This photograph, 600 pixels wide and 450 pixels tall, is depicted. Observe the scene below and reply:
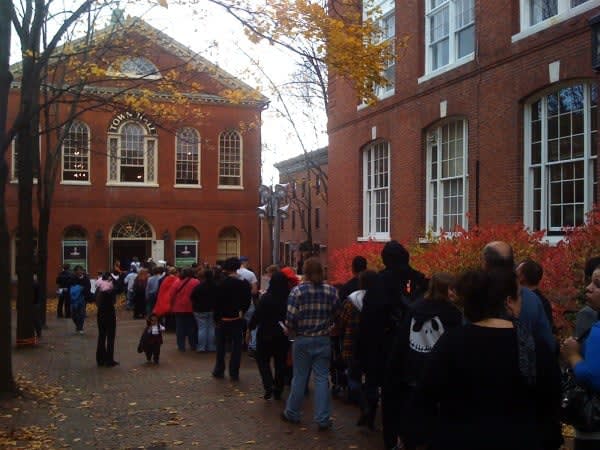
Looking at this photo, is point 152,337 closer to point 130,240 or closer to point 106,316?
point 106,316

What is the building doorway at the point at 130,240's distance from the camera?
34.7 metres

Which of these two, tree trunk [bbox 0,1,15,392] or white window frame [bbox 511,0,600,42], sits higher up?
white window frame [bbox 511,0,600,42]

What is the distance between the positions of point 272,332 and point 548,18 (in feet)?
29.4

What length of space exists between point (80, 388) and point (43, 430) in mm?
2525

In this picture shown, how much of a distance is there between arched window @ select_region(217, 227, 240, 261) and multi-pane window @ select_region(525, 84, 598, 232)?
24409 mm

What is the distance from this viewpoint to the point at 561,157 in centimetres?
1320

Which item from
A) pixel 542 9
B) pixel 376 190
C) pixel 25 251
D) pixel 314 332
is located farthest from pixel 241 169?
pixel 314 332

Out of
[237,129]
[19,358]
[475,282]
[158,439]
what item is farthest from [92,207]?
[475,282]

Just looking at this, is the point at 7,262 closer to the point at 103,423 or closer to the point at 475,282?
the point at 103,423

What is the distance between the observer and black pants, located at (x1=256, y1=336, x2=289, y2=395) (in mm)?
8688

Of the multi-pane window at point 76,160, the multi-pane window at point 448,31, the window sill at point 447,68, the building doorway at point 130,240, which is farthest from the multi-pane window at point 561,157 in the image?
the multi-pane window at point 76,160

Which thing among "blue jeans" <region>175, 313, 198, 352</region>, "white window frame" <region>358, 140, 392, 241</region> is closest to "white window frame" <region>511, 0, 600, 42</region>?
"white window frame" <region>358, 140, 392, 241</region>

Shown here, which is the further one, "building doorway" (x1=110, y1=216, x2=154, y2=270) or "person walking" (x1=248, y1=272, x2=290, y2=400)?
"building doorway" (x1=110, y1=216, x2=154, y2=270)

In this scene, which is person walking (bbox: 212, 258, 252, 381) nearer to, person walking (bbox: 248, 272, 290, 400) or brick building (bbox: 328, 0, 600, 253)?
person walking (bbox: 248, 272, 290, 400)
